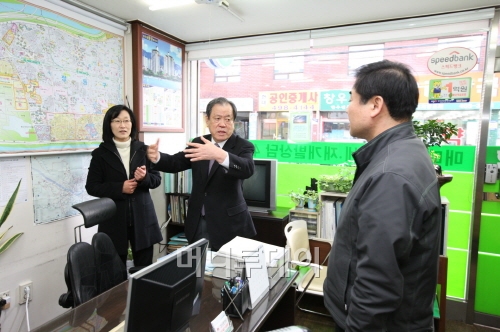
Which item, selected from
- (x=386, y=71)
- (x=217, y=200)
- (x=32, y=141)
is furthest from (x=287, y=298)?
(x=32, y=141)

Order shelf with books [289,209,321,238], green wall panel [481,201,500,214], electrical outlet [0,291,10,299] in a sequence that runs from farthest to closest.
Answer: shelf with books [289,209,321,238] → green wall panel [481,201,500,214] → electrical outlet [0,291,10,299]

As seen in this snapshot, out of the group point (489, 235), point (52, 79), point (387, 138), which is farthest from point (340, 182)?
point (52, 79)

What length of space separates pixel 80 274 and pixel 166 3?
2123mm

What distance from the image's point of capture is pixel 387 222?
1000 millimetres

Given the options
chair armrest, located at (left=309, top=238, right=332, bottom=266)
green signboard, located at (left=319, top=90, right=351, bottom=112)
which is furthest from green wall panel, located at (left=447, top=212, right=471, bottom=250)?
green signboard, located at (left=319, top=90, right=351, bottom=112)

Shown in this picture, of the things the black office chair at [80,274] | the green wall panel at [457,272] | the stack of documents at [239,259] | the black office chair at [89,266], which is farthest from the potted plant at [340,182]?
the black office chair at [80,274]

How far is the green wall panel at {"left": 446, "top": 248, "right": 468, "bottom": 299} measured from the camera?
2938 millimetres

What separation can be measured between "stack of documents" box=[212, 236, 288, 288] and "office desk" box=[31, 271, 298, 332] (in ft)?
0.17

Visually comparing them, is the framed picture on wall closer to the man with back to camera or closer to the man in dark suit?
the man in dark suit

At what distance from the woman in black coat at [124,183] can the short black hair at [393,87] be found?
1.67m

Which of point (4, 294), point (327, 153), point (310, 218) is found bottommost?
point (4, 294)

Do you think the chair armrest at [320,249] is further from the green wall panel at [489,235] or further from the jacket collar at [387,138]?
the jacket collar at [387,138]

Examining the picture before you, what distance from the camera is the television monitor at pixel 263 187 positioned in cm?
328

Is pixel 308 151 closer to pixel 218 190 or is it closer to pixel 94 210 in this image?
pixel 218 190
